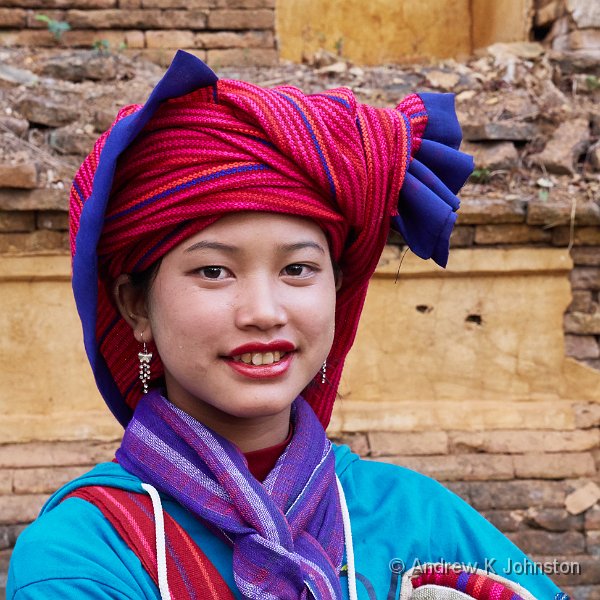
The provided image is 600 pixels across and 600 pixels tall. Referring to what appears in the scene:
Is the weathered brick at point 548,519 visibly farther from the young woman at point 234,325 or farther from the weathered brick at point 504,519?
the young woman at point 234,325

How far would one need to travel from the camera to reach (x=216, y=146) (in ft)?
4.45

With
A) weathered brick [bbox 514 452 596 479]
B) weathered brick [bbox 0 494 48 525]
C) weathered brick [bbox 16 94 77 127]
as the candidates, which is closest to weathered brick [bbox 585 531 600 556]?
weathered brick [bbox 514 452 596 479]

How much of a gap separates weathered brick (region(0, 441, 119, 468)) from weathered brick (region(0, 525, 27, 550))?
0.25 meters

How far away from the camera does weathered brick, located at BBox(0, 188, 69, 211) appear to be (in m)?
3.64

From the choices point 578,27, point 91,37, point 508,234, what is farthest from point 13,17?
point 578,27

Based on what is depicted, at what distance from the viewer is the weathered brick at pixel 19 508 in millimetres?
3676

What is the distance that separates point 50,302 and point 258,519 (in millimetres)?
2710

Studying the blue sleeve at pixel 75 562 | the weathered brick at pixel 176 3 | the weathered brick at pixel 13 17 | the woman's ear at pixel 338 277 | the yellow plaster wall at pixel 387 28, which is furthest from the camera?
the yellow plaster wall at pixel 387 28

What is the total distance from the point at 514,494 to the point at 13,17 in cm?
383

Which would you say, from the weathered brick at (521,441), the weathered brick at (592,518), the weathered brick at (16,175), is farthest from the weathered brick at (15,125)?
the weathered brick at (592,518)

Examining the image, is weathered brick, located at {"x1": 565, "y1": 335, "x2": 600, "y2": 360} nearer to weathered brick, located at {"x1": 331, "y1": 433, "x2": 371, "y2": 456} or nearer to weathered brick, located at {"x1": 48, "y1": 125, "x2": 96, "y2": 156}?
weathered brick, located at {"x1": 331, "y1": 433, "x2": 371, "y2": 456}

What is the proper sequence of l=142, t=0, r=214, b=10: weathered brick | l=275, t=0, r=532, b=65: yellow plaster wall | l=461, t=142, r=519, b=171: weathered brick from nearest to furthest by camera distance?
l=461, t=142, r=519, b=171: weathered brick
l=142, t=0, r=214, b=10: weathered brick
l=275, t=0, r=532, b=65: yellow plaster wall

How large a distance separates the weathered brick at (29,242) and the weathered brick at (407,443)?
158 centimetres

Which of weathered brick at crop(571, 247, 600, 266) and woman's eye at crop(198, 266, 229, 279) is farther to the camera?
weathered brick at crop(571, 247, 600, 266)
